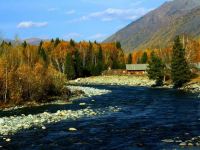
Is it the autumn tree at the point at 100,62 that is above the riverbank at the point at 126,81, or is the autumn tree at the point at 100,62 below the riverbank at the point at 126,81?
above

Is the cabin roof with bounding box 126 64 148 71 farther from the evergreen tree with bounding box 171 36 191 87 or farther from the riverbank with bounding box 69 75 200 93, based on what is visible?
the evergreen tree with bounding box 171 36 191 87

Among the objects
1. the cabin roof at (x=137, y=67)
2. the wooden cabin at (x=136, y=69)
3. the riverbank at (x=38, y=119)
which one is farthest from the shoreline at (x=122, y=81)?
the riverbank at (x=38, y=119)

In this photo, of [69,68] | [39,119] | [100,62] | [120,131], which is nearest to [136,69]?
[100,62]

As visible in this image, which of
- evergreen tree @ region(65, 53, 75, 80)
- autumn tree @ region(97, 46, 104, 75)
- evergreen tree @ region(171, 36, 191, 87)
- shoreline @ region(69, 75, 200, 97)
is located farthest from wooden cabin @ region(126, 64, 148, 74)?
evergreen tree @ region(171, 36, 191, 87)

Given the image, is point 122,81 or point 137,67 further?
point 137,67

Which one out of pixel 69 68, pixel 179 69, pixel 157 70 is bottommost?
pixel 157 70

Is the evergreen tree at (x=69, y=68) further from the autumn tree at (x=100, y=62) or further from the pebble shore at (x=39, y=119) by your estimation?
the pebble shore at (x=39, y=119)

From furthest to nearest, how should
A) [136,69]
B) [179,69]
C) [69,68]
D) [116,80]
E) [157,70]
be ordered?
[136,69]
[69,68]
[116,80]
[157,70]
[179,69]

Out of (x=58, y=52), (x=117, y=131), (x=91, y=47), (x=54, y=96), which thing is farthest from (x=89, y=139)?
(x=91, y=47)

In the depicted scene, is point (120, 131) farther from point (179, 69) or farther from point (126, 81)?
point (126, 81)

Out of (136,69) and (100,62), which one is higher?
(100,62)

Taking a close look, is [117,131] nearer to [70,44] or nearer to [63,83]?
[63,83]

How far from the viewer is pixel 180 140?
109 feet

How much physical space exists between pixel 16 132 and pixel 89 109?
1790 cm
